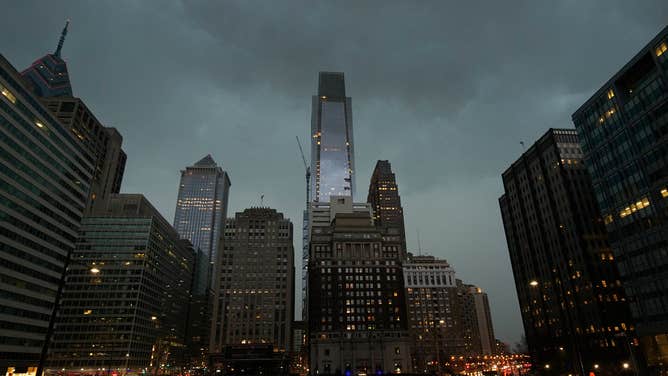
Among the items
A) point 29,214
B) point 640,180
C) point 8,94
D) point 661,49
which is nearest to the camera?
point 661,49

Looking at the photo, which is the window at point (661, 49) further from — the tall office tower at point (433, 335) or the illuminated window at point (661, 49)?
the tall office tower at point (433, 335)

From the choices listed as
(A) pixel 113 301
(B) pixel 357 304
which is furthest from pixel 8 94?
(B) pixel 357 304

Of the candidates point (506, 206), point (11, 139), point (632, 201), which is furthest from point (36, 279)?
point (506, 206)

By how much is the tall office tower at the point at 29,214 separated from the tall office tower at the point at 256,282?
266 feet

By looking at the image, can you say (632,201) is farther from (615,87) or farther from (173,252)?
(173,252)

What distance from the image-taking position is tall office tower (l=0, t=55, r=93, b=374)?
84.2 meters

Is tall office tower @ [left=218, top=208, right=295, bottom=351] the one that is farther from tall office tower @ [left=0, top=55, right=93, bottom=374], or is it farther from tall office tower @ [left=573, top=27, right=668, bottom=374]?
tall office tower @ [left=573, top=27, right=668, bottom=374]

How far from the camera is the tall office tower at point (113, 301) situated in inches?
5792

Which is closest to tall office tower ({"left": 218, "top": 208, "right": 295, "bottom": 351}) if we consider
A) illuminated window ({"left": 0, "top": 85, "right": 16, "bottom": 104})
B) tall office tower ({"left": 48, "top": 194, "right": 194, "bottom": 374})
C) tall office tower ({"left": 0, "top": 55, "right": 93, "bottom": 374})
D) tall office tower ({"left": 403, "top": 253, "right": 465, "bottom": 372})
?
tall office tower ({"left": 48, "top": 194, "right": 194, "bottom": 374})

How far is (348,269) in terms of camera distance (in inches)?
6161

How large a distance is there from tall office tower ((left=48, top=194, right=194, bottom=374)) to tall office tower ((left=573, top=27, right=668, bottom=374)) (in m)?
145

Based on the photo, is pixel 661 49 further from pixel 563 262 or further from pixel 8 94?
pixel 8 94

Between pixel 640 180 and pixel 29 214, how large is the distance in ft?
425

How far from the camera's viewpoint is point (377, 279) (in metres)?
156
